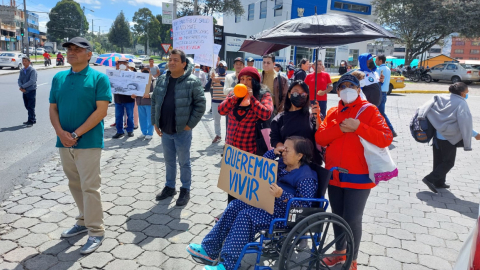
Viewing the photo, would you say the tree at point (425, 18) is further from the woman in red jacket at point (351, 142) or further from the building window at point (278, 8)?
the woman in red jacket at point (351, 142)

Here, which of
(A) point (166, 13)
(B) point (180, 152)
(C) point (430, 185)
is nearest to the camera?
(B) point (180, 152)

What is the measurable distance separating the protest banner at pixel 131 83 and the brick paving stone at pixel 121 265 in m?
4.92

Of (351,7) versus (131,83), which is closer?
(131,83)

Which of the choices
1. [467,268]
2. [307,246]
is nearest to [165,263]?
[307,246]

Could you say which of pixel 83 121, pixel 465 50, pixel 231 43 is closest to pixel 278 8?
pixel 231 43

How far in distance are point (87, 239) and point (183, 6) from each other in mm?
48645

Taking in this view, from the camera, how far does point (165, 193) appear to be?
4617 millimetres

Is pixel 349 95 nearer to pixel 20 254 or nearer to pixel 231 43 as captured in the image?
pixel 20 254

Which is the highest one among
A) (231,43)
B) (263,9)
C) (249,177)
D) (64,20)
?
(64,20)

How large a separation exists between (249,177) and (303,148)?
54 cm

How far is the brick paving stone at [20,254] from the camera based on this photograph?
3.11 m

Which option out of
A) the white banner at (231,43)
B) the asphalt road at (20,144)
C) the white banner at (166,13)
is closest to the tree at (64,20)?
the white banner at (231,43)

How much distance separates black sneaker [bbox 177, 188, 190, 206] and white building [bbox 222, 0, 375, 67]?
32220 millimetres

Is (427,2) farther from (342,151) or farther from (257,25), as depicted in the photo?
(342,151)
